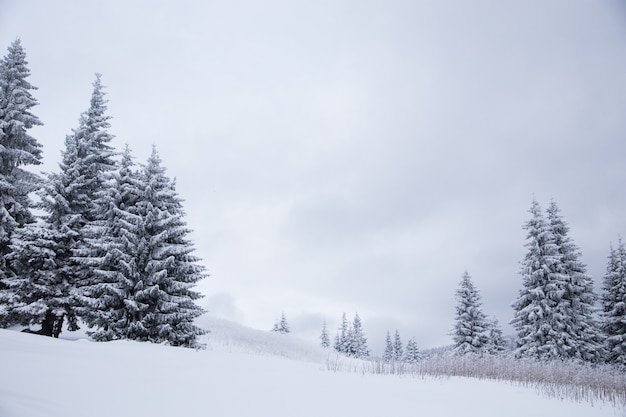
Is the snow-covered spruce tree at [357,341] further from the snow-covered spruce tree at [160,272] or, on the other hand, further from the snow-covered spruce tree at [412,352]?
the snow-covered spruce tree at [160,272]

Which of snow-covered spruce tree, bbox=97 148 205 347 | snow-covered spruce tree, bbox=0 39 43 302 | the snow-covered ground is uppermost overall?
snow-covered spruce tree, bbox=0 39 43 302

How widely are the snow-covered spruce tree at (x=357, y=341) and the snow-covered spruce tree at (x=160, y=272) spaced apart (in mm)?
46343

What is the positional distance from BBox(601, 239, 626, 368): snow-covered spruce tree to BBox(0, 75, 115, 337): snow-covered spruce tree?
36.3 meters

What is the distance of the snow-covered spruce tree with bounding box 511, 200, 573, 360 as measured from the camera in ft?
80.8

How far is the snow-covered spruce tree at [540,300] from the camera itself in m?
24.6

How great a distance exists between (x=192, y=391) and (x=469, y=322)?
33.3 metres

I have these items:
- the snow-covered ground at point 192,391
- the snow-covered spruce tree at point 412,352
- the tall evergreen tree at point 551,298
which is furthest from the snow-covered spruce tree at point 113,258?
the snow-covered spruce tree at point 412,352

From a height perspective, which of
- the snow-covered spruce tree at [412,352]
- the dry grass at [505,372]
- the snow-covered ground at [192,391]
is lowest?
the snow-covered spruce tree at [412,352]

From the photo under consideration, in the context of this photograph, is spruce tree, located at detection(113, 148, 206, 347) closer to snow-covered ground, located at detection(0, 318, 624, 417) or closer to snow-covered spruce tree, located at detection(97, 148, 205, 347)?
snow-covered spruce tree, located at detection(97, 148, 205, 347)

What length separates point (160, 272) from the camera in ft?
44.0

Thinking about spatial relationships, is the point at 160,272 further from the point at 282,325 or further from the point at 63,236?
the point at 282,325

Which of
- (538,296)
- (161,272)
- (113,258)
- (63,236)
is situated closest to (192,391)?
(161,272)

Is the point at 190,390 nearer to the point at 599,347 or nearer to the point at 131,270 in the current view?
the point at 131,270

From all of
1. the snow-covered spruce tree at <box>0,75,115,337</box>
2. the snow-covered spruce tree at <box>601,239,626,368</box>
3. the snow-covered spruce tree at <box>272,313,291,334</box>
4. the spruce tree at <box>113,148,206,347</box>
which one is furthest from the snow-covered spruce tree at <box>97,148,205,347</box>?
the snow-covered spruce tree at <box>272,313,291,334</box>
